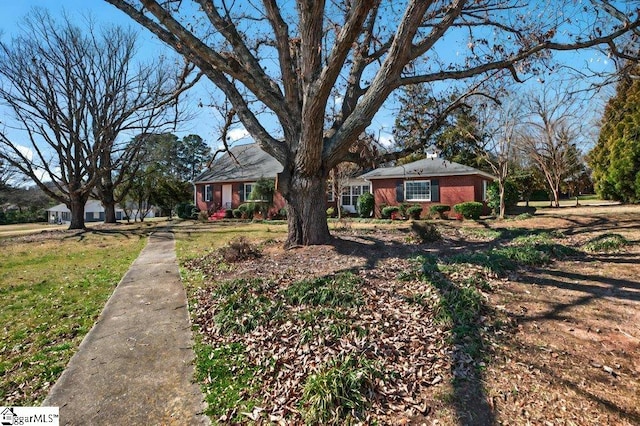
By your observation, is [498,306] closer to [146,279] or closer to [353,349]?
[353,349]

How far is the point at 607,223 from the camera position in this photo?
11586 mm

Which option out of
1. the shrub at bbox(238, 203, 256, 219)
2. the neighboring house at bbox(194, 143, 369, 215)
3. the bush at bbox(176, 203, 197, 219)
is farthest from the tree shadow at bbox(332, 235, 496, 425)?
the bush at bbox(176, 203, 197, 219)

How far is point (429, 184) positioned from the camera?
20594mm

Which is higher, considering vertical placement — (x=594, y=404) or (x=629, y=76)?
(x=629, y=76)

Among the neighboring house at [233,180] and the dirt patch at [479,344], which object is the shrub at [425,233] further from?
the neighboring house at [233,180]

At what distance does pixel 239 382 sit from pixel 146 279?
190 inches

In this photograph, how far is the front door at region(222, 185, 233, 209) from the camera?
26250 mm

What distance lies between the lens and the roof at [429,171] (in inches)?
771

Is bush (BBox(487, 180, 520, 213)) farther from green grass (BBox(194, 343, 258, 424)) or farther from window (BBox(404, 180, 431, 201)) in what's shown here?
green grass (BBox(194, 343, 258, 424))

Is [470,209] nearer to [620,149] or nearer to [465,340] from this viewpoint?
[620,149]

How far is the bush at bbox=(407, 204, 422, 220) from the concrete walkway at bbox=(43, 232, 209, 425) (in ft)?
52.9

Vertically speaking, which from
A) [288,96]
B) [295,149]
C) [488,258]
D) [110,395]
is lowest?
[110,395]

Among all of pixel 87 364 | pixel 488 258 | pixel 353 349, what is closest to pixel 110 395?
pixel 87 364

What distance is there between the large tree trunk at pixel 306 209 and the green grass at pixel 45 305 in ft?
12.8
